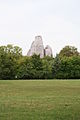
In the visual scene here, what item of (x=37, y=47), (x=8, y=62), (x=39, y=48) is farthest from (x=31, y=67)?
(x=39, y=48)

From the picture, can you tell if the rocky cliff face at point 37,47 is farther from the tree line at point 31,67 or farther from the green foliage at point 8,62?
the green foliage at point 8,62

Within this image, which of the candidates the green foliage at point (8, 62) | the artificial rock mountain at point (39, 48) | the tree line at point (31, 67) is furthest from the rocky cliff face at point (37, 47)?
the green foliage at point (8, 62)

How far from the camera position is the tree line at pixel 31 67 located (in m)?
71.0

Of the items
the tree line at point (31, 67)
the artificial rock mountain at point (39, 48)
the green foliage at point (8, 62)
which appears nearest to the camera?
the green foliage at point (8, 62)

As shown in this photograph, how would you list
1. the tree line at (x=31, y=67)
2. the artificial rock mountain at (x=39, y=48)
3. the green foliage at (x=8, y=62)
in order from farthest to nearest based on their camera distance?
the artificial rock mountain at (x=39, y=48) < the tree line at (x=31, y=67) < the green foliage at (x=8, y=62)

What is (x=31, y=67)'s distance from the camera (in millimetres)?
75500

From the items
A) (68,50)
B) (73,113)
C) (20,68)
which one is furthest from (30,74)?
(73,113)

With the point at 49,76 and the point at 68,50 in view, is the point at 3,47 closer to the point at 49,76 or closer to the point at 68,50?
the point at 49,76

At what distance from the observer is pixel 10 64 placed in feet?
234

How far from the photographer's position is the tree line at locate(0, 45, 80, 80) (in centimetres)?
7100

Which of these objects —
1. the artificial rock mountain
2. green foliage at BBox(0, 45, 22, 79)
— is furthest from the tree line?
the artificial rock mountain

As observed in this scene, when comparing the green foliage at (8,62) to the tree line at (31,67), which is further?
the tree line at (31,67)

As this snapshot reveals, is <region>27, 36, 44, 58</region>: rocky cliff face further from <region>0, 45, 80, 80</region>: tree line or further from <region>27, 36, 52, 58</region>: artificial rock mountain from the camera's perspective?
<region>0, 45, 80, 80</region>: tree line

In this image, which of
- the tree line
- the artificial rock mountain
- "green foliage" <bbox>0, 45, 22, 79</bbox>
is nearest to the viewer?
"green foliage" <bbox>0, 45, 22, 79</bbox>
